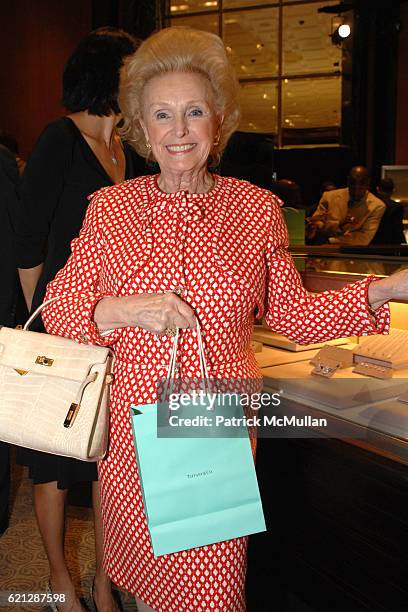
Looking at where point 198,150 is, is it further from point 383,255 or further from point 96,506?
point 96,506

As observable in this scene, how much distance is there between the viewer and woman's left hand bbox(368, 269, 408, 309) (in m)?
1.45

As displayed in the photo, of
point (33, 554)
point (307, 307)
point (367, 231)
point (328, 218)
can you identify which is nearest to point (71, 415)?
point (307, 307)

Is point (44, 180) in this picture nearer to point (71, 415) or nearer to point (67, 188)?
point (67, 188)

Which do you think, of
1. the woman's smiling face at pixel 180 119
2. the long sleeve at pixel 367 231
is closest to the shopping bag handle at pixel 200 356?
the woman's smiling face at pixel 180 119

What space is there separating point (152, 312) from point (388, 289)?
0.55 m

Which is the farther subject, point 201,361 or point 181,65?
point 181,65

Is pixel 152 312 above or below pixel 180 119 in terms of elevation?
below

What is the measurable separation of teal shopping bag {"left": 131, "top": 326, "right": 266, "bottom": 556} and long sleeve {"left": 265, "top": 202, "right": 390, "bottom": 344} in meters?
0.33

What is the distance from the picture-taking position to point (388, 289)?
1.50m

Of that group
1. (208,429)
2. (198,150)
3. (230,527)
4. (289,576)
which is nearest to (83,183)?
(198,150)

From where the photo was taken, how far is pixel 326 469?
1929mm

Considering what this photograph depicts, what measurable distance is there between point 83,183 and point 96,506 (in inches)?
44.3

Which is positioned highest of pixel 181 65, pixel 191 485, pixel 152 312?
pixel 181 65

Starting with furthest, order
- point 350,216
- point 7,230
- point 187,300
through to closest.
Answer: point 350,216
point 7,230
point 187,300
